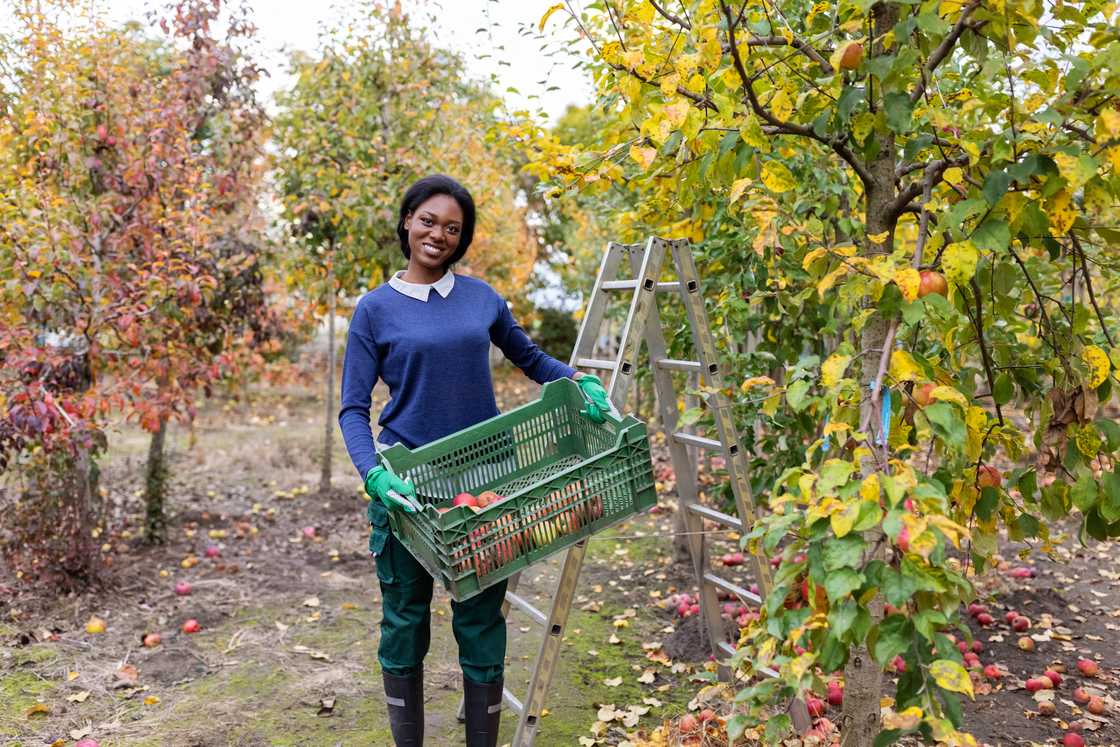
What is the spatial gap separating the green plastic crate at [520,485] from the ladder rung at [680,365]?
490 millimetres

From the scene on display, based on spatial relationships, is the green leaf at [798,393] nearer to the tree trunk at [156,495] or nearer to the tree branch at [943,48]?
the tree branch at [943,48]

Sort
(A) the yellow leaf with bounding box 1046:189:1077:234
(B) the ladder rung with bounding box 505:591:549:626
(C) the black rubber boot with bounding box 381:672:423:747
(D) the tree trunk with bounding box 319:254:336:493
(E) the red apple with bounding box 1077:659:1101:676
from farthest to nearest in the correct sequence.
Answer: (D) the tree trunk with bounding box 319:254:336:493, (E) the red apple with bounding box 1077:659:1101:676, (B) the ladder rung with bounding box 505:591:549:626, (C) the black rubber boot with bounding box 381:672:423:747, (A) the yellow leaf with bounding box 1046:189:1077:234

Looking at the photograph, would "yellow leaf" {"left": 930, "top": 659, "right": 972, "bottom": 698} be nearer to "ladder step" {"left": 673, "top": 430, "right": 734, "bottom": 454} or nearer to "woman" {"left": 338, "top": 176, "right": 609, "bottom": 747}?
"woman" {"left": 338, "top": 176, "right": 609, "bottom": 747}

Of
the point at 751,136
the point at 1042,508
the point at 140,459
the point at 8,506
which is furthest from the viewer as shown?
the point at 140,459

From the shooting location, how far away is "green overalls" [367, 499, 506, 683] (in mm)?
2633

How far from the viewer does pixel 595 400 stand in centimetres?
279

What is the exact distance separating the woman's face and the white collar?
5 centimetres

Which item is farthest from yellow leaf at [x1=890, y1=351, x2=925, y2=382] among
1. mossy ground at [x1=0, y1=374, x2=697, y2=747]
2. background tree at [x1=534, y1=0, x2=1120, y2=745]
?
mossy ground at [x1=0, y1=374, x2=697, y2=747]

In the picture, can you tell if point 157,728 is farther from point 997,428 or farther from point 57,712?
point 997,428

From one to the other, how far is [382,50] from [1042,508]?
5.46 m

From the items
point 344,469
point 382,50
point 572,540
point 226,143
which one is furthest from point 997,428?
point 344,469

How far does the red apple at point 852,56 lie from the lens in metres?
1.96

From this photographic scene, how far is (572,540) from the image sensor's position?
242cm

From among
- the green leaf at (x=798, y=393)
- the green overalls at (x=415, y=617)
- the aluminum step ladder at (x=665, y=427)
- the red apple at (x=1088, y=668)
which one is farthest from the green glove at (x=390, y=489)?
the red apple at (x=1088, y=668)
